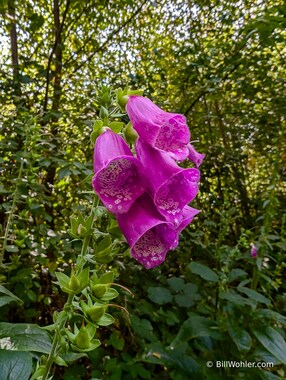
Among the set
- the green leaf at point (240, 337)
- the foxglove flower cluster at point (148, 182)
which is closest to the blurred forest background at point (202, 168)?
the green leaf at point (240, 337)

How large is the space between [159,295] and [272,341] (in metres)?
0.65

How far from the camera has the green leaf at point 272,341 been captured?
131cm

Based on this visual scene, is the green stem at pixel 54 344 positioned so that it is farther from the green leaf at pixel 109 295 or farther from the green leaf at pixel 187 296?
the green leaf at pixel 187 296

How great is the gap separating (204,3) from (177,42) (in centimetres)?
36

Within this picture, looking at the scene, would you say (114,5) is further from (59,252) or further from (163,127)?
(163,127)

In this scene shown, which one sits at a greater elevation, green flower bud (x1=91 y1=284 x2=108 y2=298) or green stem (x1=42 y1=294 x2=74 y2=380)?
green flower bud (x1=91 y1=284 x2=108 y2=298)

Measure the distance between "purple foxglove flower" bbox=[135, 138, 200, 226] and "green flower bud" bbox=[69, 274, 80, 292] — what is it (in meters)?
0.15

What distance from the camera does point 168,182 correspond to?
0.51 meters

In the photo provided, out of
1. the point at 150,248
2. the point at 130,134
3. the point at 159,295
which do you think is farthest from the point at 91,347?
the point at 159,295

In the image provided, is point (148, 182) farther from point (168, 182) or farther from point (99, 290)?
point (99, 290)

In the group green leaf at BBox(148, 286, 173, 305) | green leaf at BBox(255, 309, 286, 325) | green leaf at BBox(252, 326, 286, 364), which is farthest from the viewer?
green leaf at BBox(148, 286, 173, 305)

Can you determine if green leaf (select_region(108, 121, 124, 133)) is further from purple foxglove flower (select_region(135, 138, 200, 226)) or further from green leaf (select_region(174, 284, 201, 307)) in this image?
green leaf (select_region(174, 284, 201, 307))

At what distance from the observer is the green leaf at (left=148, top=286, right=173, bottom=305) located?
1.84 meters

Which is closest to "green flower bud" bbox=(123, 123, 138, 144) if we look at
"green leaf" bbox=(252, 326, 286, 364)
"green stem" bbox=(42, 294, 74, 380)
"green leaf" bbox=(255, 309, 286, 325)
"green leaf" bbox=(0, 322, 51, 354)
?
"green stem" bbox=(42, 294, 74, 380)
